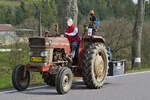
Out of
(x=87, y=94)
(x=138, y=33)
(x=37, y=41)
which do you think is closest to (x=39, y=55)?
(x=37, y=41)

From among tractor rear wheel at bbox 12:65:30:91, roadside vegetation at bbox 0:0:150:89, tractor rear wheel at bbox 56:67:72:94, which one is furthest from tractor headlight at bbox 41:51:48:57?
roadside vegetation at bbox 0:0:150:89

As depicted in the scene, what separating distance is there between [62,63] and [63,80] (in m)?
0.89

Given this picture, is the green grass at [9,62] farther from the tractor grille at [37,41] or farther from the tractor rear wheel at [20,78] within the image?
the tractor grille at [37,41]

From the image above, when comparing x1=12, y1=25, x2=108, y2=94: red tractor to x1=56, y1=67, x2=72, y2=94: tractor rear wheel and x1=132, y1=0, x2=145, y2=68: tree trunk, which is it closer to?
x1=56, y1=67, x2=72, y2=94: tractor rear wheel

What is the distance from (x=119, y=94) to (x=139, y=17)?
45.8 ft

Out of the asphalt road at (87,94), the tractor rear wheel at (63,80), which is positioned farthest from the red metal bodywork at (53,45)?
the asphalt road at (87,94)

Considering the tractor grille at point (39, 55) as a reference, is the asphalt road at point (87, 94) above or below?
below

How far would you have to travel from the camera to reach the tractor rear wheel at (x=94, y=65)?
10031 millimetres

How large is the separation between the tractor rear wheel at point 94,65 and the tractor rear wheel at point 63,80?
943 mm

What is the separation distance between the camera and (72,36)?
10.3 m

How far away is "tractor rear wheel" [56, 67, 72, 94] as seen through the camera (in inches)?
345

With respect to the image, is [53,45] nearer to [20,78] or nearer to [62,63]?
[62,63]

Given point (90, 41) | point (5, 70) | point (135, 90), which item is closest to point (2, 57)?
point (5, 70)

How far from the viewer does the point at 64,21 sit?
47.3ft
